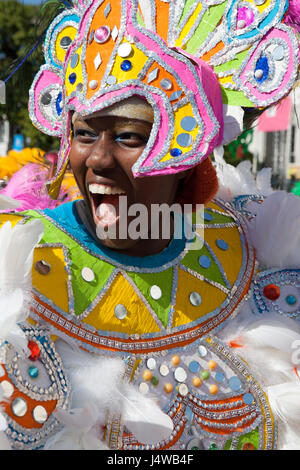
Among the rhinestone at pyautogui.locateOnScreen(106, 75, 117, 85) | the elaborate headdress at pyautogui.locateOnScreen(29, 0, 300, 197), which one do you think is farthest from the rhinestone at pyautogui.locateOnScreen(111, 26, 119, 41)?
the rhinestone at pyautogui.locateOnScreen(106, 75, 117, 85)

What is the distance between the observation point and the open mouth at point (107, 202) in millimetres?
1720

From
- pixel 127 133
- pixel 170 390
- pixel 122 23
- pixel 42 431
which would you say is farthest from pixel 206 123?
pixel 42 431

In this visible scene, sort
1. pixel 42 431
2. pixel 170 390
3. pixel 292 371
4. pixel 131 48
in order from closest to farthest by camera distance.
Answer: pixel 42 431 < pixel 131 48 < pixel 170 390 < pixel 292 371

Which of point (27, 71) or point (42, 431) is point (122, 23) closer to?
point (27, 71)

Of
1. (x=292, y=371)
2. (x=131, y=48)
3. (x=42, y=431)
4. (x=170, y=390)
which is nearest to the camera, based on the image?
(x=42, y=431)

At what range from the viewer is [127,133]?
5.55 ft

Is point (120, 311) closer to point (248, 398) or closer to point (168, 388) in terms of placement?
point (168, 388)

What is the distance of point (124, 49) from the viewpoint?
169 cm

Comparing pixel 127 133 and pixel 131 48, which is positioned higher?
pixel 131 48

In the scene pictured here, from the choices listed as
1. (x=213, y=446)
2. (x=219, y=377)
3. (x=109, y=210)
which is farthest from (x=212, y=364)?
(x=109, y=210)

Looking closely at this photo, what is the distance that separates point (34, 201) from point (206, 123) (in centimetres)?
88

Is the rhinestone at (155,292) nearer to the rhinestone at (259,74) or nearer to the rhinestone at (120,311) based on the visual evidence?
the rhinestone at (120,311)

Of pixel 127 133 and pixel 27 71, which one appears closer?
pixel 127 133

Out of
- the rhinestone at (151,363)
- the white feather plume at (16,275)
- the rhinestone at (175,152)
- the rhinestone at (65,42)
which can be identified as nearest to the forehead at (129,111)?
the rhinestone at (175,152)
